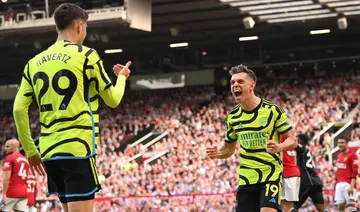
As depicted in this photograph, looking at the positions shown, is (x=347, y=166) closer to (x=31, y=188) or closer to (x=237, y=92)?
(x=31, y=188)

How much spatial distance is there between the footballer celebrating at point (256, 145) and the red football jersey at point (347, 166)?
9.97 m

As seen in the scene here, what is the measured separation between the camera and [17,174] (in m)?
14.8

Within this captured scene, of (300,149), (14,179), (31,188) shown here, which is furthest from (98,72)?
(31,188)

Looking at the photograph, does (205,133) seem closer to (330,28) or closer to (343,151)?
(330,28)

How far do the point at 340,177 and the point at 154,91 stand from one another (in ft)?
65.3

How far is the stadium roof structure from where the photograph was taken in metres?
28.8

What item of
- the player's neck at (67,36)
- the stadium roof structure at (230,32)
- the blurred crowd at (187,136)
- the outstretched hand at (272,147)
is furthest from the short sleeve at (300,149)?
the stadium roof structure at (230,32)

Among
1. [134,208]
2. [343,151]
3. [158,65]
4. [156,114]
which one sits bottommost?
[134,208]

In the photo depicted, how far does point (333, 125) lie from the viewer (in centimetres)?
2877

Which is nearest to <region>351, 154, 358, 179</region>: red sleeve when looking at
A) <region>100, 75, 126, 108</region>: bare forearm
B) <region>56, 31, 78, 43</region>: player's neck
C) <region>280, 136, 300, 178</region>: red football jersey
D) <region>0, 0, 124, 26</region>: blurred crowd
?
<region>280, 136, 300, 178</region>: red football jersey

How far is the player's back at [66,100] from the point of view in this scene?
517 centimetres

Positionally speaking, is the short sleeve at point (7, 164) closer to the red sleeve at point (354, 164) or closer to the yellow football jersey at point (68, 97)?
the red sleeve at point (354, 164)

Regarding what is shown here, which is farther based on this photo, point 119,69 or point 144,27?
point 144,27

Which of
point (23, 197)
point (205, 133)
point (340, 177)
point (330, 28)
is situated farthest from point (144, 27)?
point (23, 197)
